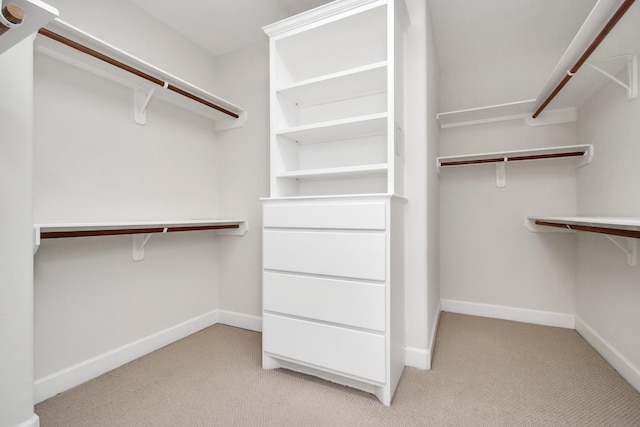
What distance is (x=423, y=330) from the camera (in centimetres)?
187

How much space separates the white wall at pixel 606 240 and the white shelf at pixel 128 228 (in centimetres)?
257

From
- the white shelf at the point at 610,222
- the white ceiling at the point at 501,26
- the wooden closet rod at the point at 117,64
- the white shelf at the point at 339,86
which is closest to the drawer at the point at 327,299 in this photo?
the white shelf at the point at 610,222

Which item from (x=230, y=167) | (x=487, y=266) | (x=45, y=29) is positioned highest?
(x=45, y=29)

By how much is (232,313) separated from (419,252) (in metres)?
1.69

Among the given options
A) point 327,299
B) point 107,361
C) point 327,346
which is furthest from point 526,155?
point 107,361

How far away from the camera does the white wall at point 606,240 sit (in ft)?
5.43

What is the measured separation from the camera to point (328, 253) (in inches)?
65.3

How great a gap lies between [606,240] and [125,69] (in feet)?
10.4

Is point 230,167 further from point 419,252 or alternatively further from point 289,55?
point 419,252

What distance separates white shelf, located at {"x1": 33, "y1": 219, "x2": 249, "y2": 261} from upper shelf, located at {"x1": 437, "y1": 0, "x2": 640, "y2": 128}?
6.81 ft

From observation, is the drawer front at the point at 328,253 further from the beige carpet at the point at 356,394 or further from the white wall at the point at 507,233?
the white wall at the point at 507,233

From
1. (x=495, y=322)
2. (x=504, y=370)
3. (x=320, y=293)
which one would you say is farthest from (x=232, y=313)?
(x=495, y=322)

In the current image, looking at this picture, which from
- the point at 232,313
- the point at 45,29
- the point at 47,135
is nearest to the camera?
the point at 45,29

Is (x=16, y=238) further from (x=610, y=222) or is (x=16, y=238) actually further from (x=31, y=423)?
(x=610, y=222)
